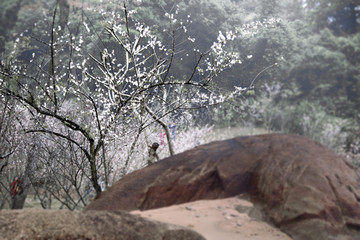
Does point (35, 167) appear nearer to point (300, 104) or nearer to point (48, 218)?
point (48, 218)

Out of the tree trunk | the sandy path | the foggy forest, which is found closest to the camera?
the sandy path

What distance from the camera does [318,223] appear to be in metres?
1.15

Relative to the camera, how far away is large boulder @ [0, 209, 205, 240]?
1.14m

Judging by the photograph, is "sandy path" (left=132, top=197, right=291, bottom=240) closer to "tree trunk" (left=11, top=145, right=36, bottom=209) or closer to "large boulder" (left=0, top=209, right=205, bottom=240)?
"large boulder" (left=0, top=209, right=205, bottom=240)

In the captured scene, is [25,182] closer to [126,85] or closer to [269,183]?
[126,85]

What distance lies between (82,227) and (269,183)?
732mm

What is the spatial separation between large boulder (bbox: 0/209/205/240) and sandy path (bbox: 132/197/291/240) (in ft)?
0.12

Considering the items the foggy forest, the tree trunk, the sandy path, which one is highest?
the foggy forest

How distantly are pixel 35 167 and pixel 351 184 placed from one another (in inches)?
117

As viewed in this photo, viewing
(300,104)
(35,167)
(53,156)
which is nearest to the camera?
(53,156)

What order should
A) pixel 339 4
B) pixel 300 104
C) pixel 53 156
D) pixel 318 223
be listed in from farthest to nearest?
pixel 339 4, pixel 300 104, pixel 53 156, pixel 318 223

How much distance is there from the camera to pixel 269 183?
1.26 m

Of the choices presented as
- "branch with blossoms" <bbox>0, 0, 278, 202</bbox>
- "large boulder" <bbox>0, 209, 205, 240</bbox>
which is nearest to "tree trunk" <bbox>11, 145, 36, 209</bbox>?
"branch with blossoms" <bbox>0, 0, 278, 202</bbox>

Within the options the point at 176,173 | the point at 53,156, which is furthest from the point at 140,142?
the point at 176,173
